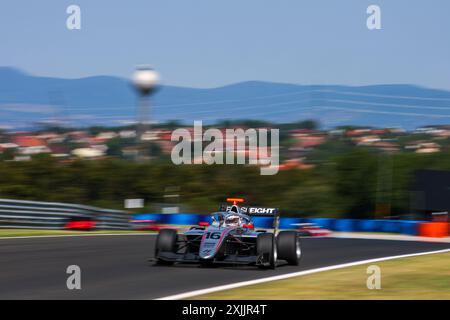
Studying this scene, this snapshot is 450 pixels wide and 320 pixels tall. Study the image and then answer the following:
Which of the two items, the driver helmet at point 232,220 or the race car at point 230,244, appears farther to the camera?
the driver helmet at point 232,220

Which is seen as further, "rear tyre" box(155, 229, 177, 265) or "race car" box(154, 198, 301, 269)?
"rear tyre" box(155, 229, 177, 265)

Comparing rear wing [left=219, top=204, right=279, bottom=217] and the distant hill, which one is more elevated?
the distant hill

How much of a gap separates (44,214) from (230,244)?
43.0 ft

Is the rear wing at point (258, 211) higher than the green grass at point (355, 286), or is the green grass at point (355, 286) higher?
the rear wing at point (258, 211)

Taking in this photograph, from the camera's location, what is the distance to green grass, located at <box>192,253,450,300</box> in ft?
33.5

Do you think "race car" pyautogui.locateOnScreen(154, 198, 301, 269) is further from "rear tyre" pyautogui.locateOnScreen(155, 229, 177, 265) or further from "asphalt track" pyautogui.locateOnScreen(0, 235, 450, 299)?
"asphalt track" pyautogui.locateOnScreen(0, 235, 450, 299)

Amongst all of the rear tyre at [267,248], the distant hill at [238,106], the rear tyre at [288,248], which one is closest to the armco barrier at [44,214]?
the distant hill at [238,106]

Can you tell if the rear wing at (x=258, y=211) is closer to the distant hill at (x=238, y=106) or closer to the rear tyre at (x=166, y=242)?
the rear tyre at (x=166, y=242)

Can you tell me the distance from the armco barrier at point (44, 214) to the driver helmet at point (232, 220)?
11.6 metres

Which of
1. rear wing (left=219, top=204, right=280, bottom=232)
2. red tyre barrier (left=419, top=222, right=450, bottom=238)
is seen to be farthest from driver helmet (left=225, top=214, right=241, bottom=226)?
red tyre barrier (left=419, top=222, right=450, bottom=238)

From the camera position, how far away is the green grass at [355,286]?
10.2 metres

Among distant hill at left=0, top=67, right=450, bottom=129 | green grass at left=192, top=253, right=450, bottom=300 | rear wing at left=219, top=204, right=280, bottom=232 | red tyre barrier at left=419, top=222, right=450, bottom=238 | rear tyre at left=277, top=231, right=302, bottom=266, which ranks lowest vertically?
red tyre barrier at left=419, top=222, right=450, bottom=238
